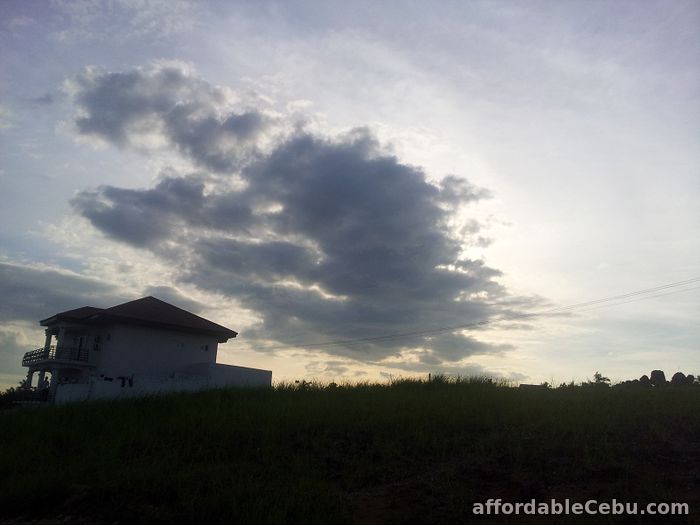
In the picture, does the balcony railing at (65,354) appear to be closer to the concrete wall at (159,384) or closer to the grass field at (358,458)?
the concrete wall at (159,384)

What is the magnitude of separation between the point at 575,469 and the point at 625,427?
289cm

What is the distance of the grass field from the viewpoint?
1028 cm

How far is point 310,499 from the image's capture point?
10.7 m

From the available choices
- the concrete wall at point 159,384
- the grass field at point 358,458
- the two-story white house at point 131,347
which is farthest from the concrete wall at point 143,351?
the grass field at point 358,458

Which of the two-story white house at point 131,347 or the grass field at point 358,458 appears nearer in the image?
the grass field at point 358,458

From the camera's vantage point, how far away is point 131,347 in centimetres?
3784

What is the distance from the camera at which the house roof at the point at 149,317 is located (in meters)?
37.4

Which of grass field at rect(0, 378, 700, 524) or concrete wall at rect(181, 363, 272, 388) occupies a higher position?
concrete wall at rect(181, 363, 272, 388)

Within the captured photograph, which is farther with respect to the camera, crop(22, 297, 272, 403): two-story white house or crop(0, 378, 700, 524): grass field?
crop(22, 297, 272, 403): two-story white house

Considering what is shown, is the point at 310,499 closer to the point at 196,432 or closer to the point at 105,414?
Result: the point at 196,432

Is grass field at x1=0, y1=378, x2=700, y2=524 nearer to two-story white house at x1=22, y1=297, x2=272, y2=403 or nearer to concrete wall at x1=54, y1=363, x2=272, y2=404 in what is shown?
concrete wall at x1=54, y1=363, x2=272, y2=404

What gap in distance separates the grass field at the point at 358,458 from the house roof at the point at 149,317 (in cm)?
1926

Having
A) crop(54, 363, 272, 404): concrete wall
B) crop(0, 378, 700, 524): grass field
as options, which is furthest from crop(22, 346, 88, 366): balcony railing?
crop(0, 378, 700, 524): grass field

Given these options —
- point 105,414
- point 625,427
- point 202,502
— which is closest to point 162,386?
point 105,414
